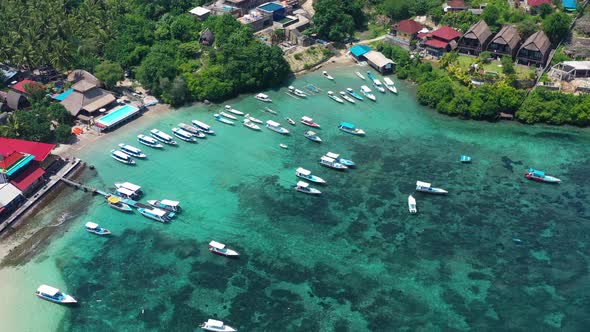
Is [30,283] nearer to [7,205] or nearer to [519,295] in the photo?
[7,205]

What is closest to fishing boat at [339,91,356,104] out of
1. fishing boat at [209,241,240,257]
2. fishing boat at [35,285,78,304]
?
fishing boat at [209,241,240,257]

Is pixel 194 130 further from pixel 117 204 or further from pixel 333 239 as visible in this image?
pixel 333 239

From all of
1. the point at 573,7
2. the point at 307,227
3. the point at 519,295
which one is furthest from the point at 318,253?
the point at 573,7

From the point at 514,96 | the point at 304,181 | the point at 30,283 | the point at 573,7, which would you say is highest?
the point at 573,7

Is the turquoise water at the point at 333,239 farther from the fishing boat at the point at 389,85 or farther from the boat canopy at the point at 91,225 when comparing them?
→ the fishing boat at the point at 389,85

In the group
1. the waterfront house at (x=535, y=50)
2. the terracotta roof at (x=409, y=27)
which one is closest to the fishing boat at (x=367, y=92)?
the terracotta roof at (x=409, y=27)
